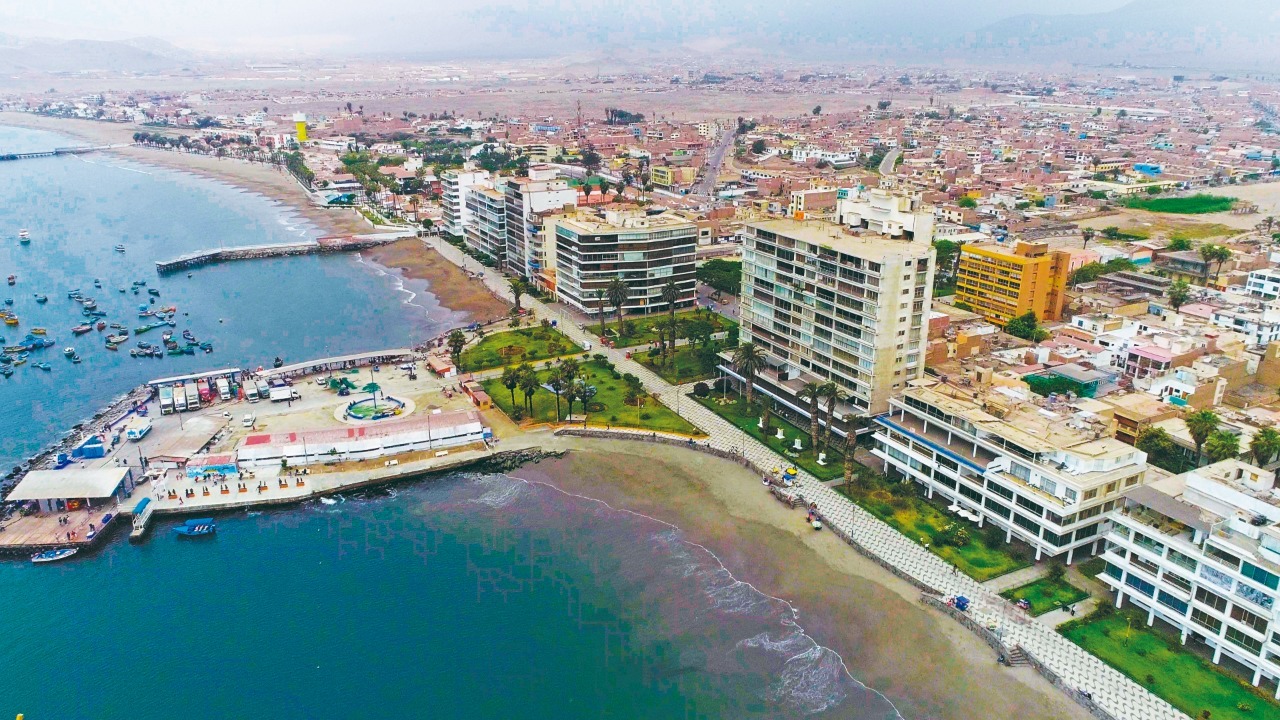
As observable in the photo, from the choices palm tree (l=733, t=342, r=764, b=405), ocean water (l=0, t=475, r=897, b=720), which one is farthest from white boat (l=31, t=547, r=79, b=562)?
palm tree (l=733, t=342, r=764, b=405)

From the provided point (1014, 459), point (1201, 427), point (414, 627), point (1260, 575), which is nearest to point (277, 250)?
point (414, 627)

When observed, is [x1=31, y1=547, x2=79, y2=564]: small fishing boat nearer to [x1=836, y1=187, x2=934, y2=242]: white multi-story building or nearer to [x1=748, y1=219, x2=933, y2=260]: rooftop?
[x1=748, y1=219, x2=933, y2=260]: rooftop

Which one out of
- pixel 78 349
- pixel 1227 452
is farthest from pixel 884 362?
pixel 78 349

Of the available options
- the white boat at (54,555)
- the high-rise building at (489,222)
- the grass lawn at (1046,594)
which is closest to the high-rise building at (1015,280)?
the grass lawn at (1046,594)

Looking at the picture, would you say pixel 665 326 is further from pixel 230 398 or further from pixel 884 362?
pixel 230 398

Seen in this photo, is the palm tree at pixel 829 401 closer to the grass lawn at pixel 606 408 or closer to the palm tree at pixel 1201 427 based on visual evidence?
the grass lawn at pixel 606 408

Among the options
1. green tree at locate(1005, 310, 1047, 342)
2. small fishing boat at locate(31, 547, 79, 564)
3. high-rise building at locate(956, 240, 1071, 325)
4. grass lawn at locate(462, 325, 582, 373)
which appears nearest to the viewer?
small fishing boat at locate(31, 547, 79, 564)
